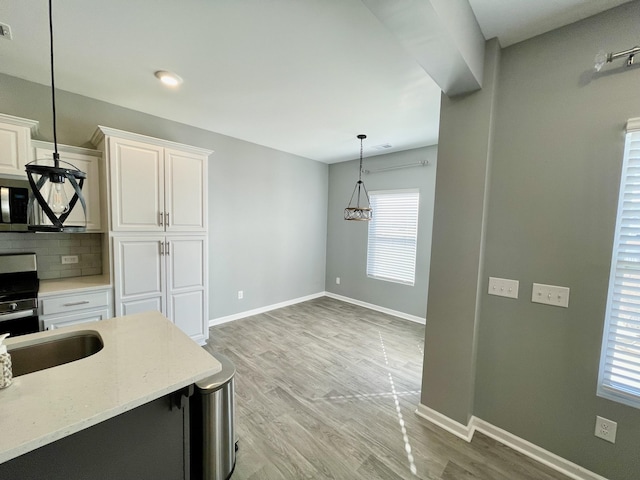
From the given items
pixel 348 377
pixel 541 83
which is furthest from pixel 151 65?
pixel 348 377

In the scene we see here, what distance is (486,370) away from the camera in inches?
74.9

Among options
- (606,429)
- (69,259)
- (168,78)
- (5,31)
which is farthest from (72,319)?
(606,429)

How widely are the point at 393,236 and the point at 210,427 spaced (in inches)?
148

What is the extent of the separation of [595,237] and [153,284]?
3655mm

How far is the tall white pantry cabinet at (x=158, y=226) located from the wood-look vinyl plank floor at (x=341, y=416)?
0.84 meters

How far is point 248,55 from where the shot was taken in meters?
1.96

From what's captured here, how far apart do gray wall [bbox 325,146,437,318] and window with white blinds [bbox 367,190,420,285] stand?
11 centimetres

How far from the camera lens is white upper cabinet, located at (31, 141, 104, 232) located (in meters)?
2.38

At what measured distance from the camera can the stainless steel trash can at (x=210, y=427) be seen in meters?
1.42

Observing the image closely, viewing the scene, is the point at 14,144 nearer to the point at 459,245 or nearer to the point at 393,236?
the point at 459,245

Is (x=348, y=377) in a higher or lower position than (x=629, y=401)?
lower

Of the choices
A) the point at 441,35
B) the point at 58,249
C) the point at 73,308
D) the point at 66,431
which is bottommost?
the point at 73,308

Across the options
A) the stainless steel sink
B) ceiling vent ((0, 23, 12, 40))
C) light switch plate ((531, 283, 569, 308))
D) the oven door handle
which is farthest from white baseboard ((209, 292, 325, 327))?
light switch plate ((531, 283, 569, 308))

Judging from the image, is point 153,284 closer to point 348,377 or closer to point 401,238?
point 348,377
